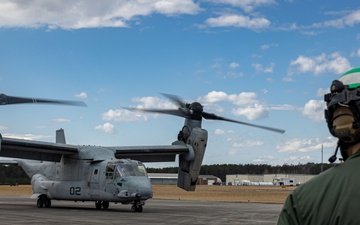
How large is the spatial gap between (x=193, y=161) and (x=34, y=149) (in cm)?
946

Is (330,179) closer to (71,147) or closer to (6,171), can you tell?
(71,147)

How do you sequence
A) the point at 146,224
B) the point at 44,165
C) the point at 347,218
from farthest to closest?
the point at 44,165 < the point at 146,224 < the point at 347,218

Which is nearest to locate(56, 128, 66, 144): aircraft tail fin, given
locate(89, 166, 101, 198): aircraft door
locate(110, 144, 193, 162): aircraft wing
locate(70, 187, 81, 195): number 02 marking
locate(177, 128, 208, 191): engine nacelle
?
locate(110, 144, 193, 162): aircraft wing

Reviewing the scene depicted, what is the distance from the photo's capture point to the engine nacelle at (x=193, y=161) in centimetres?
3011

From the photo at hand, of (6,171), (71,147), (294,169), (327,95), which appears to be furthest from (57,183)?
(294,169)

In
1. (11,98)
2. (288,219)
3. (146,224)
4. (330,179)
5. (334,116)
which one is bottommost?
→ (146,224)

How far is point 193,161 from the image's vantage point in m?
30.7

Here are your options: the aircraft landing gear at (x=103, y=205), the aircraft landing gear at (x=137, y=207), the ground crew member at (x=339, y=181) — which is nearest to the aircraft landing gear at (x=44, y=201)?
the aircraft landing gear at (x=103, y=205)

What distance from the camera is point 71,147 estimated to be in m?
29.0

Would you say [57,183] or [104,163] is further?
[57,183]

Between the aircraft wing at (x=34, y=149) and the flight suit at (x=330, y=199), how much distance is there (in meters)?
26.8

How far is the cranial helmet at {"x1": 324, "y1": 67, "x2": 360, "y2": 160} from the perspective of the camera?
6.23ft

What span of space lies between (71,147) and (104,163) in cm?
292

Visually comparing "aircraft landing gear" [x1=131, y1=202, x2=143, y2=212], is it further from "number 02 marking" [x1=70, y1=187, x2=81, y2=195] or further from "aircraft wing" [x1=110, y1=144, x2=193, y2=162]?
"aircraft wing" [x1=110, y1=144, x2=193, y2=162]
